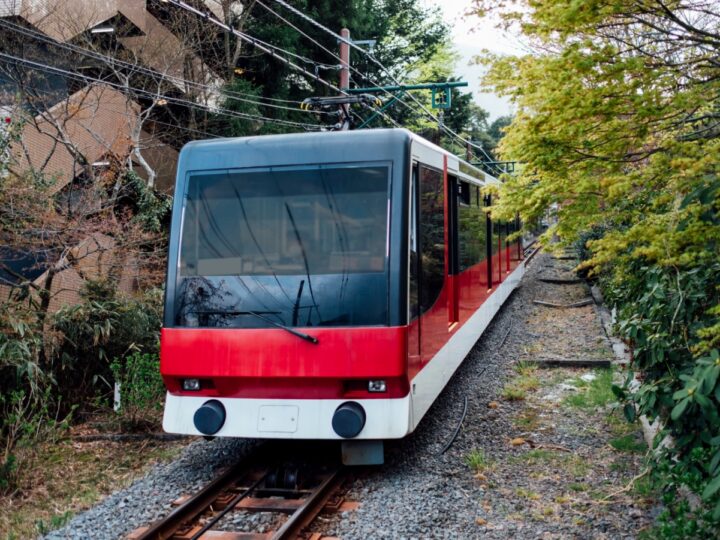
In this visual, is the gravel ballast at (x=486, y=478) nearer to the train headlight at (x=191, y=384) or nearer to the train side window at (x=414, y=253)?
the train headlight at (x=191, y=384)

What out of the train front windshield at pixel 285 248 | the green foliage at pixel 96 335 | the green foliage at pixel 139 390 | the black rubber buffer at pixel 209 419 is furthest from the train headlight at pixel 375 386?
the green foliage at pixel 96 335

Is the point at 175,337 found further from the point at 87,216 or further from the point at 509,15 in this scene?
the point at 87,216

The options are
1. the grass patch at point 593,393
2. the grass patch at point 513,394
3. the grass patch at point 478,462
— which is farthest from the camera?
the grass patch at point 513,394

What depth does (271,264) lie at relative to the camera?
6449mm

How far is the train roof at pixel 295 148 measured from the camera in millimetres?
6477

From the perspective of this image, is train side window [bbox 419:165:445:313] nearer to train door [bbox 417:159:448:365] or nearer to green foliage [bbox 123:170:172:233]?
train door [bbox 417:159:448:365]

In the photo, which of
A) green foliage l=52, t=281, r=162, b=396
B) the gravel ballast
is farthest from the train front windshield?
green foliage l=52, t=281, r=162, b=396

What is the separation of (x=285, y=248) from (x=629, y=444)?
381 cm

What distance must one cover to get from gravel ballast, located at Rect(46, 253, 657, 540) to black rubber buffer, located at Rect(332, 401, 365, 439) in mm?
564

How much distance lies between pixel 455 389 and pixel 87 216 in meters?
7.07

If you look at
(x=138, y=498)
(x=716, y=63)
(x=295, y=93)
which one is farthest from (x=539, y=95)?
(x=295, y=93)

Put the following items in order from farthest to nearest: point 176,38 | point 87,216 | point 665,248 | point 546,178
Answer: point 176,38, point 87,216, point 546,178, point 665,248

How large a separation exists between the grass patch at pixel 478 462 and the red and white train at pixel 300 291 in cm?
65

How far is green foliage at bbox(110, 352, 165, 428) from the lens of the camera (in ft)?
27.8
